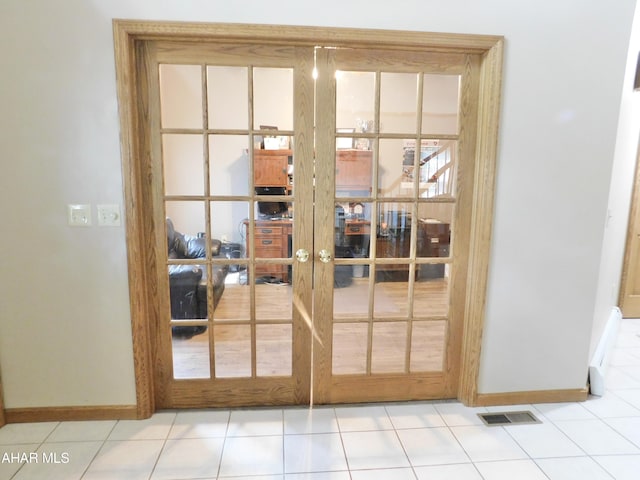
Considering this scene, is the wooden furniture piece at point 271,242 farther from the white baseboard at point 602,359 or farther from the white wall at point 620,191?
the white baseboard at point 602,359

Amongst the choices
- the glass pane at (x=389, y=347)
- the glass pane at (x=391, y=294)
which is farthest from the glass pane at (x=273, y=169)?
the glass pane at (x=389, y=347)

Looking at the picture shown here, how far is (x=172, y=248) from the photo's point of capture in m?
2.13

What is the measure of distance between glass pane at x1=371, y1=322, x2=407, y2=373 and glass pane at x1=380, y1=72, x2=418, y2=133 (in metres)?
1.16

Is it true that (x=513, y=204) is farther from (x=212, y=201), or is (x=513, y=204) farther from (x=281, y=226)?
(x=212, y=201)

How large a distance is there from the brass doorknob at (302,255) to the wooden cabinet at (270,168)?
0.38 meters

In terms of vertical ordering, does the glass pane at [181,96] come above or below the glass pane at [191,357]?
above

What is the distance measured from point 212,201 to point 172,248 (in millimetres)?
358

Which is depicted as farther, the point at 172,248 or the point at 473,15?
the point at 172,248

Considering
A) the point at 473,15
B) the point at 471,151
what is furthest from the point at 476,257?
the point at 473,15

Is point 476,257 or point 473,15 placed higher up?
point 473,15

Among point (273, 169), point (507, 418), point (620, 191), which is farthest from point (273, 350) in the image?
point (620, 191)

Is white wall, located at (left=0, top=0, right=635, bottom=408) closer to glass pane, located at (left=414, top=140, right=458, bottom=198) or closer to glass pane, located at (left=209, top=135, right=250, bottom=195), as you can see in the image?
glass pane, located at (left=414, top=140, right=458, bottom=198)

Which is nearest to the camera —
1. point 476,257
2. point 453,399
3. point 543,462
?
point 543,462

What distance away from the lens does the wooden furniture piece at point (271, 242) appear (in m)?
2.13
